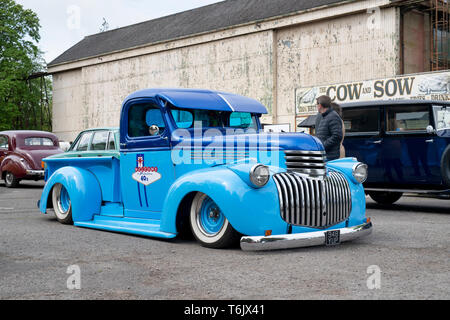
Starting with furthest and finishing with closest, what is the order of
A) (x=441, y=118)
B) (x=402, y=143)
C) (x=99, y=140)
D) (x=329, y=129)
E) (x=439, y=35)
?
(x=439, y=35), (x=402, y=143), (x=441, y=118), (x=99, y=140), (x=329, y=129)

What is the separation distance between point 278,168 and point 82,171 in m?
3.44

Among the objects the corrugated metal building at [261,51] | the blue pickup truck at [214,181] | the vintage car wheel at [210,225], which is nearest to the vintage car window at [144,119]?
the blue pickup truck at [214,181]

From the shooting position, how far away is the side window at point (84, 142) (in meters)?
8.80

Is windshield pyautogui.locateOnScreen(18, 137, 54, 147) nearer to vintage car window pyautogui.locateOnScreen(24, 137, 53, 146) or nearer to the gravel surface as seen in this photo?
vintage car window pyautogui.locateOnScreen(24, 137, 53, 146)

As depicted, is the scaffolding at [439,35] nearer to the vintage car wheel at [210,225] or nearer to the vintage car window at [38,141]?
the vintage car window at [38,141]

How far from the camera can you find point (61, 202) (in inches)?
332

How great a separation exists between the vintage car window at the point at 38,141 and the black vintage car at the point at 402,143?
37.8 ft

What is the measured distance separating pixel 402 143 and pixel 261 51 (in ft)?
65.0

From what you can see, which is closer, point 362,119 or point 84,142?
point 84,142

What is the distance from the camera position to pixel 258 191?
18.2ft

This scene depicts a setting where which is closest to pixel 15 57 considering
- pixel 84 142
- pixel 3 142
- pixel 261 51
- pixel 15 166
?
pixel 261 51

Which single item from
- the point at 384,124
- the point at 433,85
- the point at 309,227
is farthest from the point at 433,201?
the point at 433,85

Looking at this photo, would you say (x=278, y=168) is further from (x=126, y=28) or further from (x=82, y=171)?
(x=126, y=28)

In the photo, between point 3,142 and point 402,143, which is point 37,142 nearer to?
point 3,142
